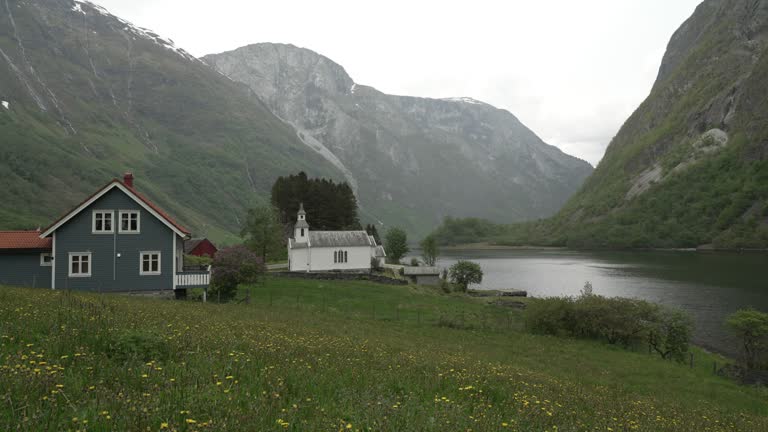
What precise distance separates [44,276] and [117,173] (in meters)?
173

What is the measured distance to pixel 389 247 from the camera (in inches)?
4375

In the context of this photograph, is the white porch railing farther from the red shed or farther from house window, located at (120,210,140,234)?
the red shed

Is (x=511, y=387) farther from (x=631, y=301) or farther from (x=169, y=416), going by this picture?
(x=631, y=301)

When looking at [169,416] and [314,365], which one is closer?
[169,416]

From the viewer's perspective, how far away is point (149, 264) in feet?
124

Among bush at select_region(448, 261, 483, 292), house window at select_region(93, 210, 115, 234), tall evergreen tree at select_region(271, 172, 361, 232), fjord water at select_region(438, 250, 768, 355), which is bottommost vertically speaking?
fjord water at select_region(438, 250, 768, 355)

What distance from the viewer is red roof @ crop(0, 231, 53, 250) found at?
1393 inches

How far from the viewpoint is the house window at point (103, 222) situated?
36.4 metres

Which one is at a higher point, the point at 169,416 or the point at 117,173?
the point at 117,173

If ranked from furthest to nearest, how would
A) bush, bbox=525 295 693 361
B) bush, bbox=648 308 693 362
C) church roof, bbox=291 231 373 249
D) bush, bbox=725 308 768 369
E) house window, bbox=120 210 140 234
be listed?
church roof, bbox=291 231 373 249
bush, bbox=525 295 693 361
bush, bbox=648 308 693 362
bush, bbox=725 308 768 369
house window, bbox=120 210 140 234

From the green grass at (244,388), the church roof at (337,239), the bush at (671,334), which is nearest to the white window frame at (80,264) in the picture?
the green grass at (244,388)

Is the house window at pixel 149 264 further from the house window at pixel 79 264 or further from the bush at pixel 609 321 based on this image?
the bush at pixel 609 321

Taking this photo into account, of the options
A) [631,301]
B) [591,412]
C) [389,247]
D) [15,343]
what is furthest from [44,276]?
[389,247]

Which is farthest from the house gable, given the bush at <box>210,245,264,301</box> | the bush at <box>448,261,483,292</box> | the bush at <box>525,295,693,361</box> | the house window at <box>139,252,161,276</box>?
the bush at <box>448,261,483,292</box>
